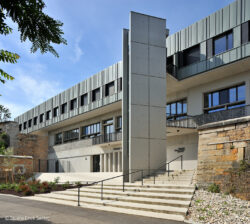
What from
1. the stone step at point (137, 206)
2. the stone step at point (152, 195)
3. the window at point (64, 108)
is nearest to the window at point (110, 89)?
the window at point (64, 108)

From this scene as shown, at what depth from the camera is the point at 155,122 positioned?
1998cm

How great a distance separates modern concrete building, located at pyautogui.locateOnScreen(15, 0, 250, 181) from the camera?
64.1 feet

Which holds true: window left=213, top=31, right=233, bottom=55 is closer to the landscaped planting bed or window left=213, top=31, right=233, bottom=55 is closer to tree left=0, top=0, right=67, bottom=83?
the landscaped planting bed

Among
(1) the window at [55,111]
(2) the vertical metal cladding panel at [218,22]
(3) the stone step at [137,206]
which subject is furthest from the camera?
(1) the window at [55,111]

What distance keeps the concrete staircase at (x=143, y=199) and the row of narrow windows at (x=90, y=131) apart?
48.4 ft

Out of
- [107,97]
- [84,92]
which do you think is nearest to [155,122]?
[107,97]

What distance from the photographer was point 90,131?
36219 millimetres

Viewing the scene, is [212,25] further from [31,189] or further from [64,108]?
[64,108]

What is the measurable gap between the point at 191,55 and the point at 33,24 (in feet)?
74.0

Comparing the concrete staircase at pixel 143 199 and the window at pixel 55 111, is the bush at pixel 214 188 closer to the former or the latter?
the concrete staircase at pixel 143 199

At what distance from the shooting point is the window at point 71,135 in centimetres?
3896

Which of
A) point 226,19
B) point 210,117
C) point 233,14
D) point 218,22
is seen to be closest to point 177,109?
point 210,117

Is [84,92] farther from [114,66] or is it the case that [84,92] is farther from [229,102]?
[229,102]

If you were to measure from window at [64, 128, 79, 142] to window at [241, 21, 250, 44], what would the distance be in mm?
24358
